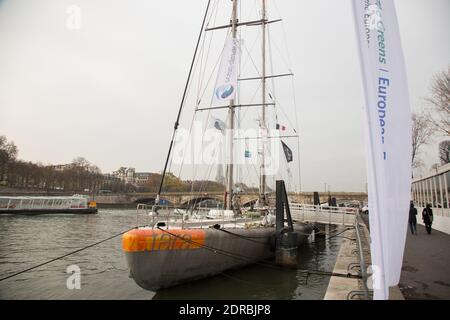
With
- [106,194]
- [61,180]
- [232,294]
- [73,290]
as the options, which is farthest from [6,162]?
[232,294]

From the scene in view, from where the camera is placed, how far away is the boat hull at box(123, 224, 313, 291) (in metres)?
7.69

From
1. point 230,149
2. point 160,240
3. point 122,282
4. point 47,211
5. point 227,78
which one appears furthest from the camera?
point 47,211

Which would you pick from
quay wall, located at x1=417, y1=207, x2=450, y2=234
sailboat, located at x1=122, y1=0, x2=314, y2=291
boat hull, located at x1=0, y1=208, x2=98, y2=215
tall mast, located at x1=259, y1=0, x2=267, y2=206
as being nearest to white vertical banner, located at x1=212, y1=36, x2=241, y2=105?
sailboat, located at x1=122, y1=0, x2=314, y2=291

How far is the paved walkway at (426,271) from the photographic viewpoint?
5902 mm

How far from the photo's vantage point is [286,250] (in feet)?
37.6

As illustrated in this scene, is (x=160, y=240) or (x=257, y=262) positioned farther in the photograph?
(x=257, y=262)

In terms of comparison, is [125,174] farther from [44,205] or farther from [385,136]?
[385,136]

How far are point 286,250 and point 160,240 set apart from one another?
18.5 ft

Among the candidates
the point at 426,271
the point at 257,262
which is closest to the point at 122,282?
the point at 257,262

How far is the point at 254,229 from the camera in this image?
37.6 ft

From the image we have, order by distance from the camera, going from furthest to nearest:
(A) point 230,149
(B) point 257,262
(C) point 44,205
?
1. (C) point 44,205
2. (A) point 230,149
3. (B) point 257,262

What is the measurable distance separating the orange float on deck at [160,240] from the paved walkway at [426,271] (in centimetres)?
530

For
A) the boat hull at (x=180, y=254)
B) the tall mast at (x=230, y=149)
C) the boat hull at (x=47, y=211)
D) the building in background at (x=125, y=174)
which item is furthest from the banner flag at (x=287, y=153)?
the building in background at (x=125, y=174)

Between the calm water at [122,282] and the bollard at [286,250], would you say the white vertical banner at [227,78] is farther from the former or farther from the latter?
the bollard at [286,250]
